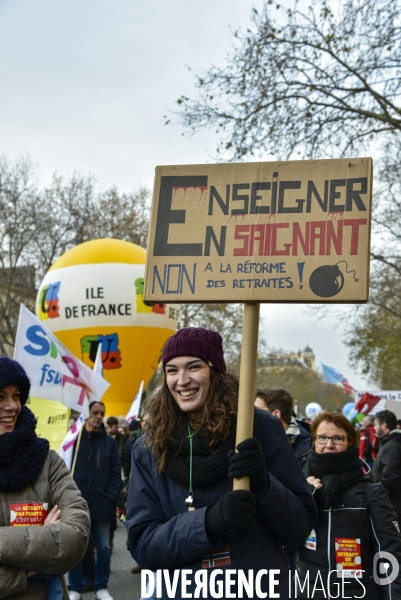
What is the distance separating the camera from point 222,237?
3.27 m

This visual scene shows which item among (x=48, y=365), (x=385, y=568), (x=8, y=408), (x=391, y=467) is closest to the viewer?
(x=8, y=408)

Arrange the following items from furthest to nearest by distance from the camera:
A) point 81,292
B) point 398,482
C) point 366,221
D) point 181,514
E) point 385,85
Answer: point 81,292, point 385,85, point 398,482, point 366,221, point 181,514

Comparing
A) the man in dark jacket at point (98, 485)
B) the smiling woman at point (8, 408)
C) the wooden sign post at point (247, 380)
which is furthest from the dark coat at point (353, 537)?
the man in dark jacket at point (98, 485)

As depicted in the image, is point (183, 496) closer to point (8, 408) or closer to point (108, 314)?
point (8, 408)

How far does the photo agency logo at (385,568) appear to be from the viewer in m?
4.16

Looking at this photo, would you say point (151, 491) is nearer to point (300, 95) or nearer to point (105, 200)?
point (300, 95)

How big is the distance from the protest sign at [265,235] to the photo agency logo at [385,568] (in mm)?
1810

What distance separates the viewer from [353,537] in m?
4.33

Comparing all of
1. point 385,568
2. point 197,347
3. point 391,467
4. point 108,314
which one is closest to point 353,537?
point 385,568

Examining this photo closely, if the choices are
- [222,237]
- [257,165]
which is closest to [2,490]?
[222,237]

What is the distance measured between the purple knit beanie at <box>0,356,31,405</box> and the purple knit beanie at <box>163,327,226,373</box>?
0.68 metres

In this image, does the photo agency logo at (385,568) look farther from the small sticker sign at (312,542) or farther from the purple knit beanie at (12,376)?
the purple knit beanie at (12,376)

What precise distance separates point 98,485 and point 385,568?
4989 millimetres

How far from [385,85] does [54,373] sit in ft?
25.0
